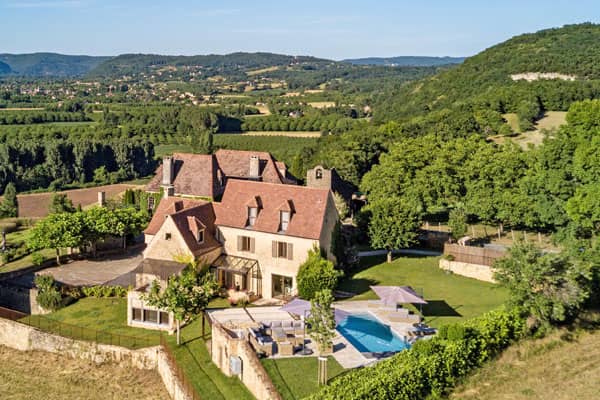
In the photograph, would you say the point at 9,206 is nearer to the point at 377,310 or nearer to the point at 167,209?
the point at 167,209

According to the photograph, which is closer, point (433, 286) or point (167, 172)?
point (433, 286)

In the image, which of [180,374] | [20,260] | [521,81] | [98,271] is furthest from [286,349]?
[521,81]

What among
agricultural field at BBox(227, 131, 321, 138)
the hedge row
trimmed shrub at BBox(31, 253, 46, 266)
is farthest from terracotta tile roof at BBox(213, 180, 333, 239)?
agricultural field at BBox(227, 131, 321, 138)

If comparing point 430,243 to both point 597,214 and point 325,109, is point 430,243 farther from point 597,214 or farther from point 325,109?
point 325,109

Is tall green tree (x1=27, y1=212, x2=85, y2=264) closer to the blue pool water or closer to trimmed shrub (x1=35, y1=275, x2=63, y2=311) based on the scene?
trimmed shrub (x1=35, y1=275, x2=63, y2=311)

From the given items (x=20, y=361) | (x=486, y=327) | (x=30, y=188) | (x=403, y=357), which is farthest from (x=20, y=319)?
(x=30, y=188)

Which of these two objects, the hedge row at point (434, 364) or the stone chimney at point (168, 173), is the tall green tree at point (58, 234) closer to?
the stone chimney at point (168, 173)
